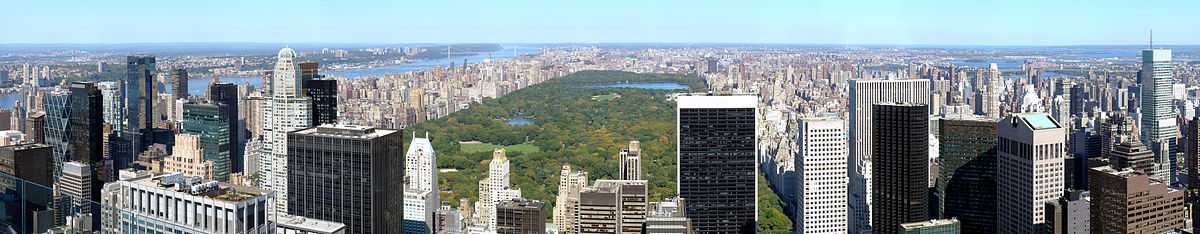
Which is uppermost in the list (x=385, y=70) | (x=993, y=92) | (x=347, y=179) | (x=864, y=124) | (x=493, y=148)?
(x=385, y=70)

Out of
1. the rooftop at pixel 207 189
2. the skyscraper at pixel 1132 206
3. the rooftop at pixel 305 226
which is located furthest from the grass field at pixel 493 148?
the rooftop at pixel 207 189

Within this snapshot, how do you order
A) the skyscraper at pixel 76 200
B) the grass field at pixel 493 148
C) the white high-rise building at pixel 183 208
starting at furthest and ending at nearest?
the grass field at pixel 493 148, the skyscraper at pixel 76 200, the white high-rise building at pixel 183 208

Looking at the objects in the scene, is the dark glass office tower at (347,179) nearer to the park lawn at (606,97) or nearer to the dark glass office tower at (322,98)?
the dark glass office tower at (322,98)

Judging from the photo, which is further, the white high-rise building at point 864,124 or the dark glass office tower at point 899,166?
the white high-rise building at point 864,124

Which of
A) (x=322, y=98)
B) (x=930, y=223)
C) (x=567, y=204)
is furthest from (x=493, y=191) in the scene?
(x=930, y=223)

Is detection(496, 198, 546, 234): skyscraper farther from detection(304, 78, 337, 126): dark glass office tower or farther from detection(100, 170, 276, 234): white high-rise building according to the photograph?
detection(100, 170, 276, 234): white high-rise building

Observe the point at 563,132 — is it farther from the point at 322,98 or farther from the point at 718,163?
the point at 718,163

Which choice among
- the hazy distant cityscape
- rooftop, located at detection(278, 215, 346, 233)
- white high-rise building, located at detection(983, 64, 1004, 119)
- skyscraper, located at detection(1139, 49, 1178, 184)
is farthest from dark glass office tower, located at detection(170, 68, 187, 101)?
skyscraper, located at detection(1139, 49, 1178, 184)
